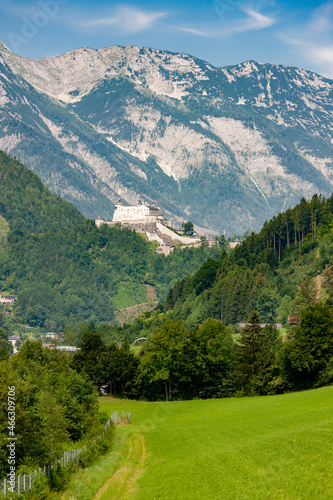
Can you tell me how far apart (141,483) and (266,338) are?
2096 inches

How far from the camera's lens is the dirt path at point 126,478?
148 ft

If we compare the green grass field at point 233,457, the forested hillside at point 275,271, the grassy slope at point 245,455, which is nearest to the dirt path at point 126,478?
the green grass field at point 233,457

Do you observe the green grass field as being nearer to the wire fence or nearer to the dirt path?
the dirt path

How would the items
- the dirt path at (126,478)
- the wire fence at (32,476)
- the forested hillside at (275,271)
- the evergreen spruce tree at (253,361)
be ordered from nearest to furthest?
1. the wire fence at (32,476)
2. the dirt path at (126,478)
3. the evergreen spruce tree at (253,361)
4. the forested hillside at (275,271)

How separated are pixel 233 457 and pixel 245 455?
783 mm

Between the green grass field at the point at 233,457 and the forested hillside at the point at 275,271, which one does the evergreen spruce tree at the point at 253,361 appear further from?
the forested hillside at the point at 275,271

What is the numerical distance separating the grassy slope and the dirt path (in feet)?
0.75

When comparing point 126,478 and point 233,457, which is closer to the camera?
point 233,457

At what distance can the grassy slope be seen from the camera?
133 ft

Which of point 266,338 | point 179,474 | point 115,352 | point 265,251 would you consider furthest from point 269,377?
point 265,251

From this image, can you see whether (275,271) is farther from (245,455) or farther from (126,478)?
(245,455)

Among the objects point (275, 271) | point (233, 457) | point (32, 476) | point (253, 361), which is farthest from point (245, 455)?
point (275, 271)

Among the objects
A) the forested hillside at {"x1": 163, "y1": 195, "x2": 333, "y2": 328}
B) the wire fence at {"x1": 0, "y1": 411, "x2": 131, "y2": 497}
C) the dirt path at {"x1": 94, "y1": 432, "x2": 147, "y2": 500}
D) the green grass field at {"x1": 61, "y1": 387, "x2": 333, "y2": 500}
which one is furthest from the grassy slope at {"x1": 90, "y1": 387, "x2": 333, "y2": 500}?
the forested hillside at {"x1": 163, "y1": 195, "x2": 333, "y2": 328}

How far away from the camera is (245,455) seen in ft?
152
